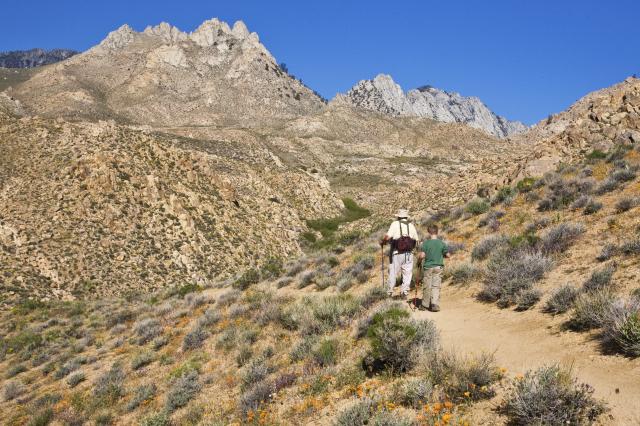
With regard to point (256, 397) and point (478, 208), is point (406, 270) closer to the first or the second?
point (256, 397)

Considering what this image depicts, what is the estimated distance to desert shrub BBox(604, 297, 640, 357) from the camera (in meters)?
5.25

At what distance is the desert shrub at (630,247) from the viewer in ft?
Result: 27.7

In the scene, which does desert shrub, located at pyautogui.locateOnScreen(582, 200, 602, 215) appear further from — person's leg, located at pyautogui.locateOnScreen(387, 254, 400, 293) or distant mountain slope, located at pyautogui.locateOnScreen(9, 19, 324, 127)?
distant mountain slope, located at pyautogui.locateOnScreen(9, 19, 324, 127)

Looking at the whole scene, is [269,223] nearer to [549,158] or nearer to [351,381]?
[549,158]

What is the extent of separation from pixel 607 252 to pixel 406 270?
4.59 metres

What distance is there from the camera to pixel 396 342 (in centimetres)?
658

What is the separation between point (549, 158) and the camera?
2611 centimetres

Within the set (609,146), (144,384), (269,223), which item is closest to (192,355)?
(144,384)

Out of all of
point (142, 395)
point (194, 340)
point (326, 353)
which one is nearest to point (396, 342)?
point (326, 353)

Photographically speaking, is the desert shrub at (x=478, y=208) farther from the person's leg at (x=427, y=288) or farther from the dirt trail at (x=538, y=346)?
the person's leg at (x=427, y=288)

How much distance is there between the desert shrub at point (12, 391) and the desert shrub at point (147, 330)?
12.7ft

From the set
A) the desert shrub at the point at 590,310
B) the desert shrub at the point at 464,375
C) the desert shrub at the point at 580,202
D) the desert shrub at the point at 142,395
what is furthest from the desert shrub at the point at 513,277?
the desert shrub at the point at 142,395

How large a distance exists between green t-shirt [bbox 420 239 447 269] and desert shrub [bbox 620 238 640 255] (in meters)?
3.80

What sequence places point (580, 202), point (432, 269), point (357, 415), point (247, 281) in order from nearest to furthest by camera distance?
point (357, 415) → point (432, 269) → point (580, 202) → point (247, 281)
